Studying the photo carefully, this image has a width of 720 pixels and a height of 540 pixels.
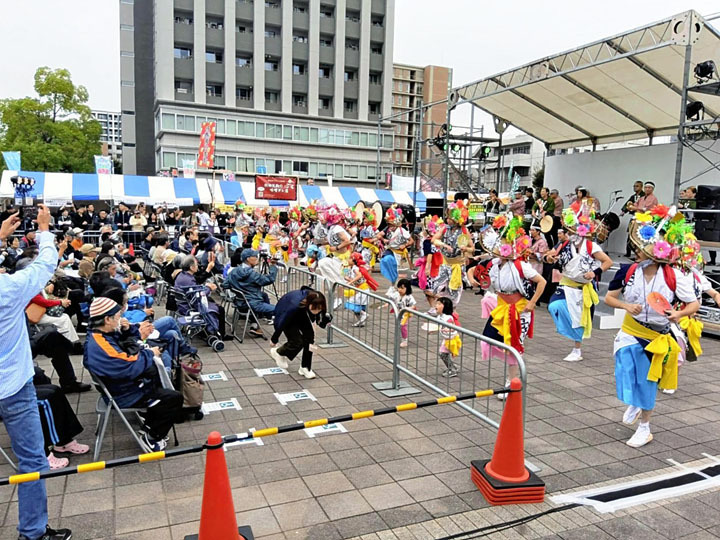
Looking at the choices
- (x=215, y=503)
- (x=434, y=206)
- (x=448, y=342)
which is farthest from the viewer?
(x=434, y=206)

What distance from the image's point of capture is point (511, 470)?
12.9 feet

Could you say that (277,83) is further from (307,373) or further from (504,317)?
(504,317)

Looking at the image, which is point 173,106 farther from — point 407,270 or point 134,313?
point 134,313

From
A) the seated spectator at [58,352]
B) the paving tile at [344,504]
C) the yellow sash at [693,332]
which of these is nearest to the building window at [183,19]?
the seated spectator at [58,352]

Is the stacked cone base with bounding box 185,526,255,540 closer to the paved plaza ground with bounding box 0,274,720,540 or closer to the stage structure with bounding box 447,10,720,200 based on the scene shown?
the paved plaza ground with bounding box 0,274,720,540

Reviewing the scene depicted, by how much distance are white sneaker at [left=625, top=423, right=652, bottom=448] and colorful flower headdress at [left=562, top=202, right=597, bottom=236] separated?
3.13 m

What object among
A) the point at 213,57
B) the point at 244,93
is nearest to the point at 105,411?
the point at 244,93

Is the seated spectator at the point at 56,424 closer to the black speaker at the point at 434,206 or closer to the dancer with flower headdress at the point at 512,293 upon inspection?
the dancer with flower headdress at the point at 512,293

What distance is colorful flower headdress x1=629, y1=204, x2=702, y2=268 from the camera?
15.6 feet

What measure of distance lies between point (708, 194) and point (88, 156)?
127ft

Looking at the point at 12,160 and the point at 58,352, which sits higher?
the point at 12,160

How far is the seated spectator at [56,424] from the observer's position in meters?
4.15

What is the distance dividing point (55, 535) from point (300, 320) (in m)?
3.58

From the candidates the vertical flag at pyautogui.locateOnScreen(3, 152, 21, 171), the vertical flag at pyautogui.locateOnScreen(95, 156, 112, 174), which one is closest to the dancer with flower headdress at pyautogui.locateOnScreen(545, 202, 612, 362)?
the vertical flag at pyautogui.locateOnScreen(95, 156, 112, 174)
